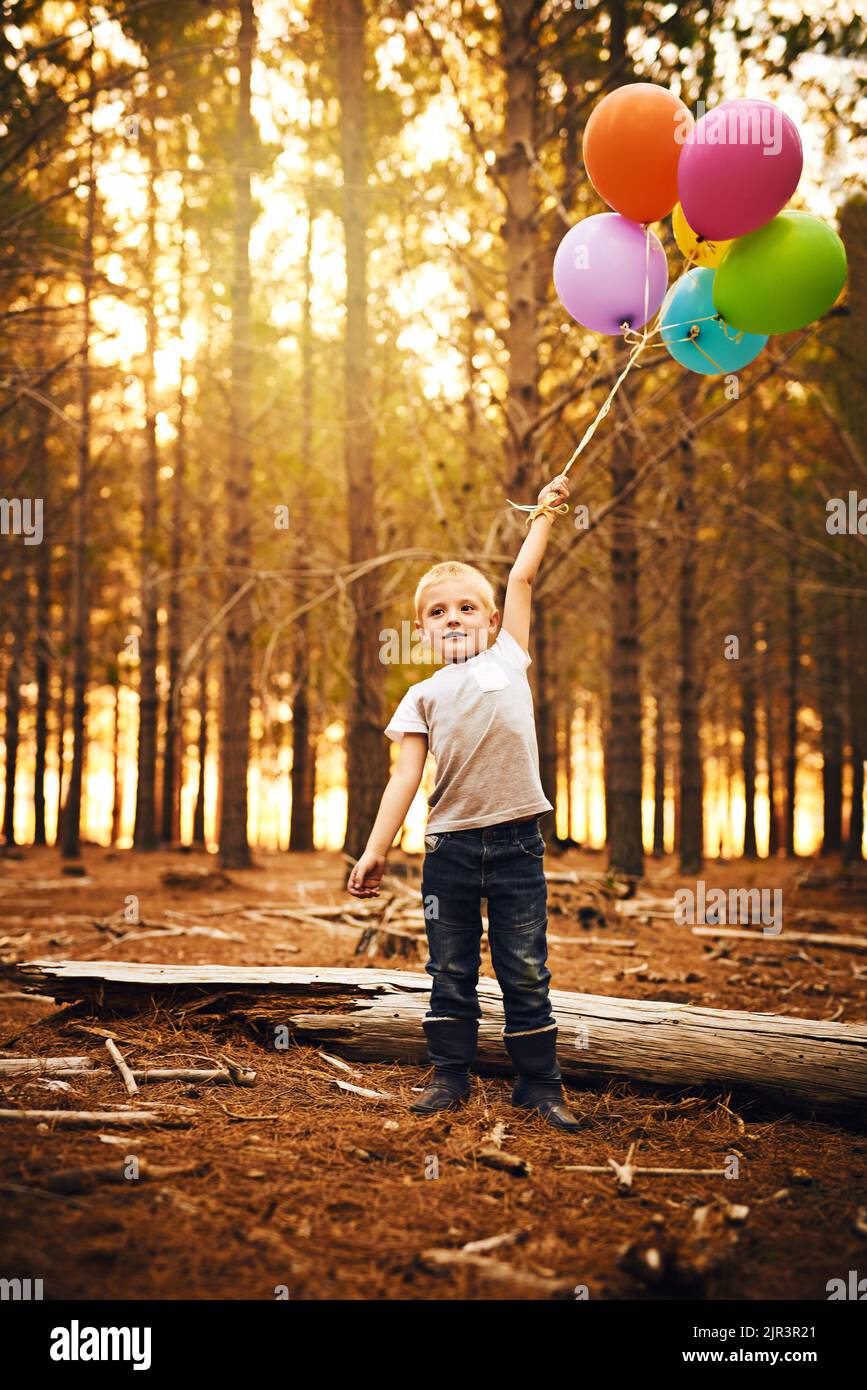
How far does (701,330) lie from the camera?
172 inches

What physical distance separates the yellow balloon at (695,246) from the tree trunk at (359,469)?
4.43 meters

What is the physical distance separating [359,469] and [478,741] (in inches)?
242

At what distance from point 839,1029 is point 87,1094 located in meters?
2.89

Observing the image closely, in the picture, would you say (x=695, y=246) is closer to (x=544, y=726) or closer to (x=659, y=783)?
(x=544, y=726)

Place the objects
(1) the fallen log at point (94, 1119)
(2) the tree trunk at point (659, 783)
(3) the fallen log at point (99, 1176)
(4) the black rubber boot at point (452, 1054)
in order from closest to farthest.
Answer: (3) the fallen log at point (99, 1176)
(1) the fallen log at point (94, 1119)
(4) the black rubber boot at point (452, 1054)
(2) the tree trunk at point (659, 783)

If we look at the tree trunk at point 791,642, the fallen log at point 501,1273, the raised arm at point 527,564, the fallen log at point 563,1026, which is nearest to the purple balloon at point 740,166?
the raised arm at point 527,564

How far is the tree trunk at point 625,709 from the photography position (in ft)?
33.5

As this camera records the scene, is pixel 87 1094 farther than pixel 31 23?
No

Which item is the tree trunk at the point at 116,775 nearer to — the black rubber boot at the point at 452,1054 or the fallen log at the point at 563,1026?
the fallen log at the point at 563,1026

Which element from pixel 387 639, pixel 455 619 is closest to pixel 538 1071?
pixel 455 619

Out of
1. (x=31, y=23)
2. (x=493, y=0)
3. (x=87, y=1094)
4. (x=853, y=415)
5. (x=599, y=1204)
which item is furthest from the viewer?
(x=853, y=415)

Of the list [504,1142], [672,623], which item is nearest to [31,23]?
[504,1142]

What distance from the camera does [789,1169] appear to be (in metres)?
2.98
